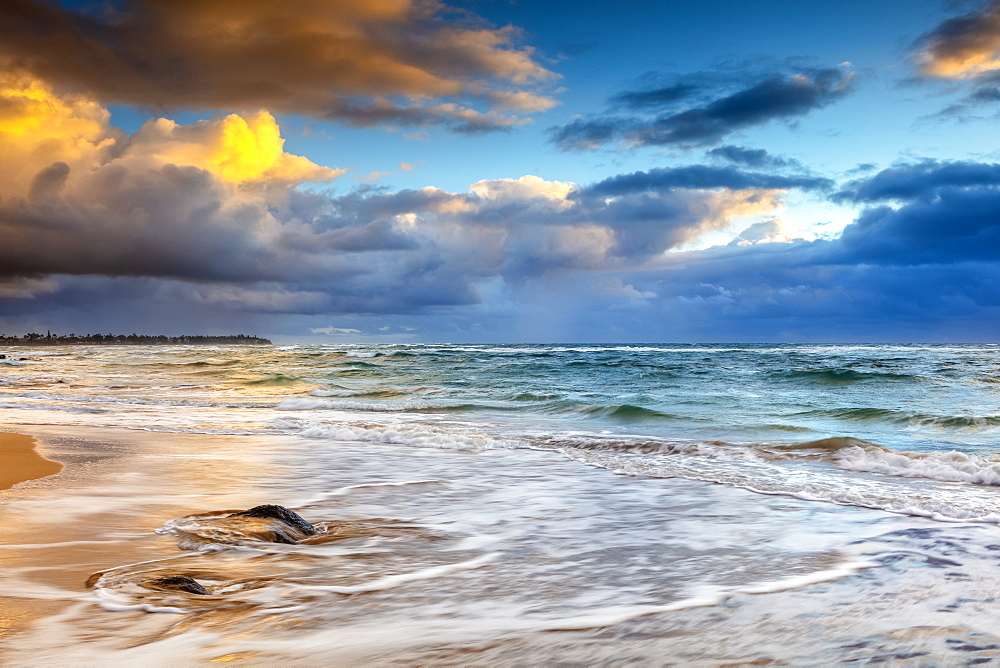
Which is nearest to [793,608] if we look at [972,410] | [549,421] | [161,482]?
[161,482]

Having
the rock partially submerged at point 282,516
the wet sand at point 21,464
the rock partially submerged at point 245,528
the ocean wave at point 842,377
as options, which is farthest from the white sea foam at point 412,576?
the ocean wave at point 842,377

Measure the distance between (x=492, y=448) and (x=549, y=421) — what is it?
163 inches

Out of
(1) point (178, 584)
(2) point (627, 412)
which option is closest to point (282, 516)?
(1) point (178, 584)

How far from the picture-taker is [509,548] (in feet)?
15.3

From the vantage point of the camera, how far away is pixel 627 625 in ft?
10.6

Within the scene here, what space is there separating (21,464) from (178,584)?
5.41 m

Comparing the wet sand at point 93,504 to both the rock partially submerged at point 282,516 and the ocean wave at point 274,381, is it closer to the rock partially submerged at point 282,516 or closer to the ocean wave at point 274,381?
the rock partially submerged at point 282,516

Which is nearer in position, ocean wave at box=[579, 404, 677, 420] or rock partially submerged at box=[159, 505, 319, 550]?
rock partially submerged at box=[159, 505, 319, 550]

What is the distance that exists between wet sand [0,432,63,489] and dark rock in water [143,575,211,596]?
3.87 meters

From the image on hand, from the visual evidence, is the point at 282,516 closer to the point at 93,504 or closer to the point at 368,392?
the point at 93,504

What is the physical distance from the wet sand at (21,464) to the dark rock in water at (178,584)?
12.7ft

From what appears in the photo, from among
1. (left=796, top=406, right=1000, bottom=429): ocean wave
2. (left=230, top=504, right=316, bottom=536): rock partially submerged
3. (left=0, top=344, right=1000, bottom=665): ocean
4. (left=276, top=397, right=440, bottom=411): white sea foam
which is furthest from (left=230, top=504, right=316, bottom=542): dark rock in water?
(left=796, top=406, right=1000, bottom=429): ocean wave

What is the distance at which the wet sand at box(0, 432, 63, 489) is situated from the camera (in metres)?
6.78

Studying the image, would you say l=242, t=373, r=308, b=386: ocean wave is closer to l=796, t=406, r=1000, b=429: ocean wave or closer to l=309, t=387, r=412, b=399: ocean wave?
l=309, t=387, r=412, b=399: ocean wave
